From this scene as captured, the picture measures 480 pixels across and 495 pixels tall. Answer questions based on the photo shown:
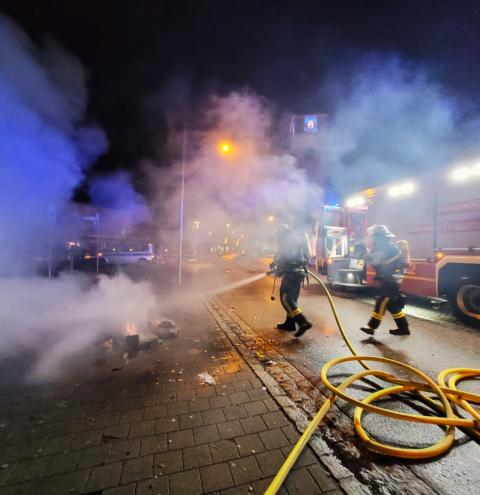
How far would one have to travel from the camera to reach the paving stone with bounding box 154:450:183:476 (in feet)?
5.80

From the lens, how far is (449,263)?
5.56 m

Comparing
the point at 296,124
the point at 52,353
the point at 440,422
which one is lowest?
the point at 52,353

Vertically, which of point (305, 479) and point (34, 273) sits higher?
point (34, 273)

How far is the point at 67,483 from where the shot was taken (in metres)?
1.67

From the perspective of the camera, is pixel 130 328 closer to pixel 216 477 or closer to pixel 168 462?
pixel 168 462

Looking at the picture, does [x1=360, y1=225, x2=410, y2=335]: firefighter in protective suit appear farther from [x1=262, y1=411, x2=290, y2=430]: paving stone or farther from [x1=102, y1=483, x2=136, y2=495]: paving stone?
[x1=102, y1=483, x2=136, y2=495]: paving stone

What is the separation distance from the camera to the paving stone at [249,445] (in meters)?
1.93

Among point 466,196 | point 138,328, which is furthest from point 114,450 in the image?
point 466,196

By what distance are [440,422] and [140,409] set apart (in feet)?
8.17

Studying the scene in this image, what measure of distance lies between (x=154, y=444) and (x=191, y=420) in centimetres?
36

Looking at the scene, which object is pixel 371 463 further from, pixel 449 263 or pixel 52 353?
pixel 449 263

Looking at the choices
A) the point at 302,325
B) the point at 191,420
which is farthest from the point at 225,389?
the point at 302,325

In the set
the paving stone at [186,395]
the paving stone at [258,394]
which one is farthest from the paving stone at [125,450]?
the paving stone at [258,394]

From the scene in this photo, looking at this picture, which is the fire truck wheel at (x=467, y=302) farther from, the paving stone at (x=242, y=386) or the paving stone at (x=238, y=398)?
the paving stone at (x=238, y=398)
